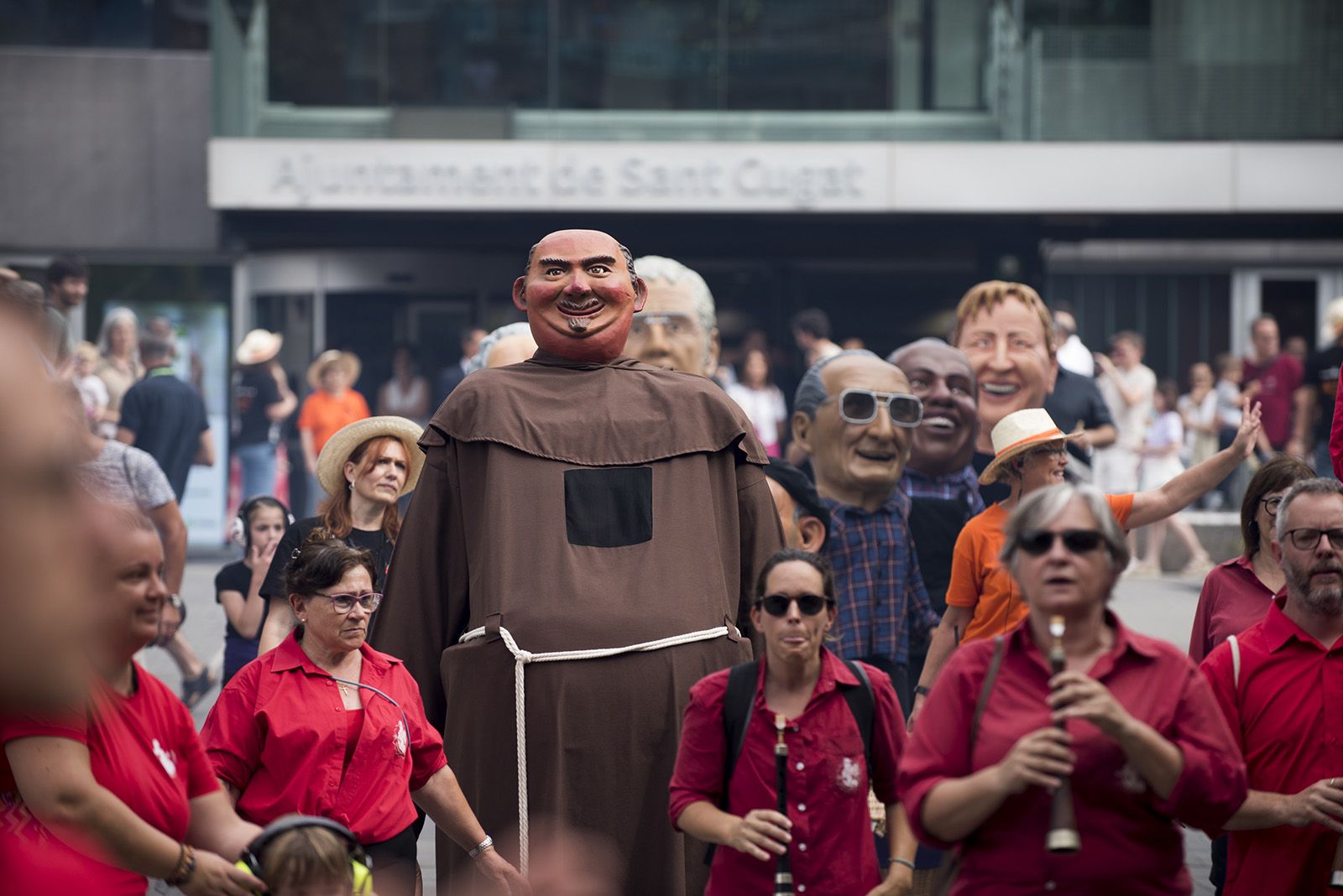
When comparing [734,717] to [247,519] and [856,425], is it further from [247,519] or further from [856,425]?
[247,519]

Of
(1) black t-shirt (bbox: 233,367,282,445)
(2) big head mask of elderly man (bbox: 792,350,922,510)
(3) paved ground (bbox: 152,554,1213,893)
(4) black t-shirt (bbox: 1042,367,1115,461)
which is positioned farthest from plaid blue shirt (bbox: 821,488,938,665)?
(1) black t-shirt (bbox: 233,367,282,445)

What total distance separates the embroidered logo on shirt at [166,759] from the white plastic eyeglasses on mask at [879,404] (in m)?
3.81

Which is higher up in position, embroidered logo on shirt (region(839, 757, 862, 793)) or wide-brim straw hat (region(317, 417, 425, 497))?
wide-brim straw hat (region(317, 417, 425, 497))

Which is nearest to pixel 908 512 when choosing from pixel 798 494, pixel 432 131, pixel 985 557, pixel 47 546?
pixel 798 494

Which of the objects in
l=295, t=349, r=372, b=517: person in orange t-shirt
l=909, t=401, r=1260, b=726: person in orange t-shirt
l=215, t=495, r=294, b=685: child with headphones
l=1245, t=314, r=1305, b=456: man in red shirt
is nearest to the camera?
l=909, t=401, r=1260, b=726: person in orange t-shirt

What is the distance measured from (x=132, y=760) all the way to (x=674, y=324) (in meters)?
4.10

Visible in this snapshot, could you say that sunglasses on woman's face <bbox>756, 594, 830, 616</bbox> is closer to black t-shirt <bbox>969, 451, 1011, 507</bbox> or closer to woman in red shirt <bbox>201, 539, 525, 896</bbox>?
woman in red shirt <bbox>201, 539, 525, 896</bbox>

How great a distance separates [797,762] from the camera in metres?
4.02

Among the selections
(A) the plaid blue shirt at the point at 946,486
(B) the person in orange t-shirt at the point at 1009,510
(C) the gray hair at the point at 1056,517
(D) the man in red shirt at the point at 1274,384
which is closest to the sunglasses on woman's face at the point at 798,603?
(C) the gray hair at the point at 1056,517

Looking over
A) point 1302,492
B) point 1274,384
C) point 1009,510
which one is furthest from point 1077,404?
point 1274,384

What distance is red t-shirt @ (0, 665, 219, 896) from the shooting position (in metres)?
3.28

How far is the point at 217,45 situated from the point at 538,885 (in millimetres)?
15467

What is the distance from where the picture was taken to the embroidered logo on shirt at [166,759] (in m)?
3.50

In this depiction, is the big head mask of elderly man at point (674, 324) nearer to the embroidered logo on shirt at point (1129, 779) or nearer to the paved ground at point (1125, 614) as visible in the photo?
the paved ground at point (1125, 614)
